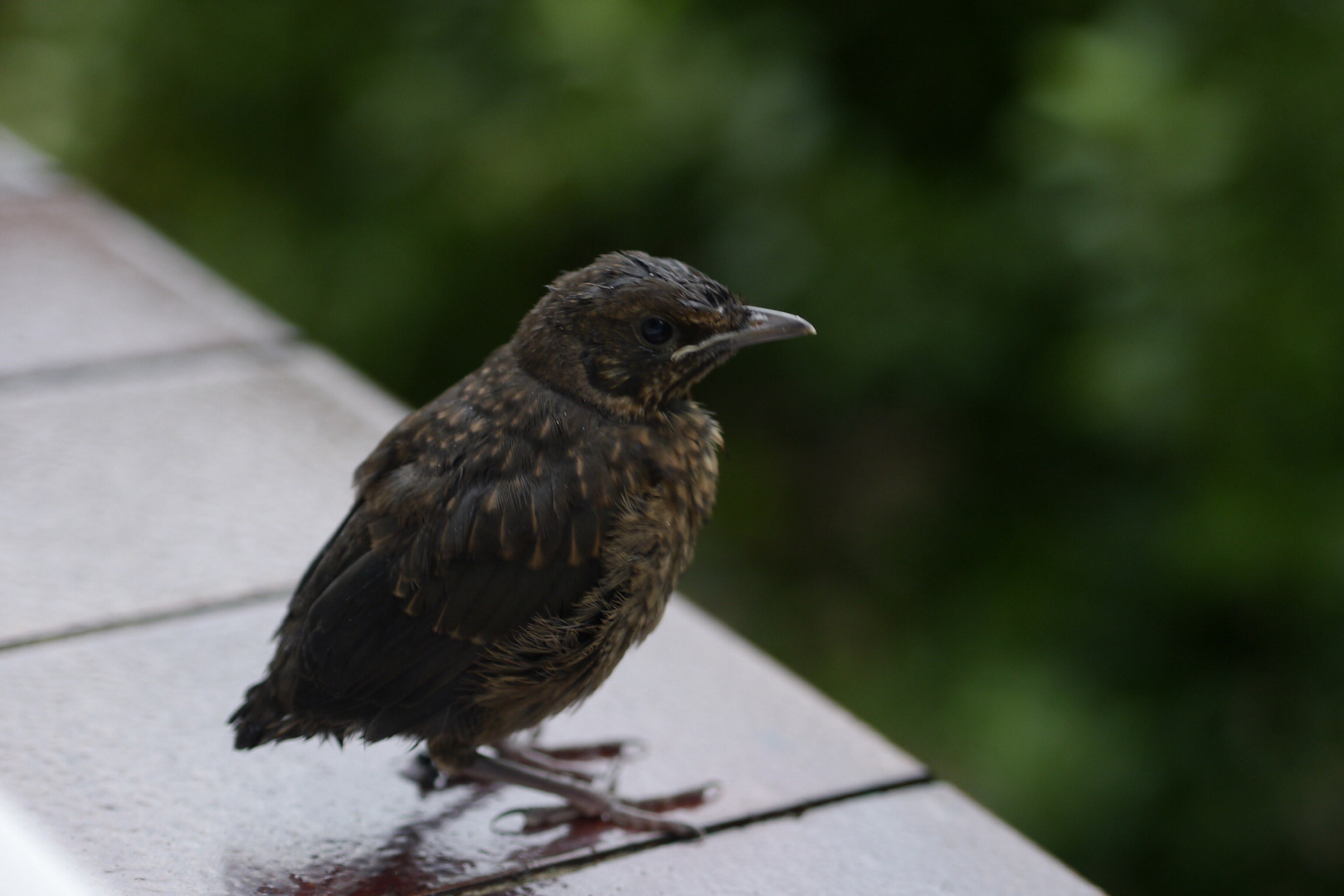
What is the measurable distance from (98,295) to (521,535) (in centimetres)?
240

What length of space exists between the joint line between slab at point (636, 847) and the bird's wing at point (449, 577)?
30 centimetres

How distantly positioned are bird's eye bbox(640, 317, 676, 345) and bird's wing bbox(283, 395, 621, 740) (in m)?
0.21

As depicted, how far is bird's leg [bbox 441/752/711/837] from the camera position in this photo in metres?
2.51

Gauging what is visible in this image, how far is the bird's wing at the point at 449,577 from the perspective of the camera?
90.4 inches

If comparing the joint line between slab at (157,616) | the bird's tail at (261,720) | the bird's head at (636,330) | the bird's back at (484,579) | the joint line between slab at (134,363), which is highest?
the bird's head at (636,330)

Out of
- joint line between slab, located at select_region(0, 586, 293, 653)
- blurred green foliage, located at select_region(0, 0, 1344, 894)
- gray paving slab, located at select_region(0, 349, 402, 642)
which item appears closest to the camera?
joint line between slab, located at select_region(0, 586, 293, 653)

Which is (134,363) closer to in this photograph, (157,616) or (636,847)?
(157,616)

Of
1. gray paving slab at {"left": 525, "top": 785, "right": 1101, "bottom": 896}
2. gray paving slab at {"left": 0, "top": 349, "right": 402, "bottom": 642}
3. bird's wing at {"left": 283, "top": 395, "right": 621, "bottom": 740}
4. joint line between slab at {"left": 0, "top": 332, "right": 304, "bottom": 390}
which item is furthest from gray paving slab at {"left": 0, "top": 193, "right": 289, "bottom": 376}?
gray paving slab at {"left": 525, "top": 785, "right": 1101, "bottom": 896}

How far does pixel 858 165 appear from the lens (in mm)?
4359

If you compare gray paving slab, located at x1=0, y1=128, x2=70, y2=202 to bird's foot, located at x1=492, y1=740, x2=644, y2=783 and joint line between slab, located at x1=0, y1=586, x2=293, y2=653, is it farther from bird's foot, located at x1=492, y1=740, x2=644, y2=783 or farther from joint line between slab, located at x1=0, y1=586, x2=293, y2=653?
bird's foot, located at x1=492, y1=740, x2=644, y2=783

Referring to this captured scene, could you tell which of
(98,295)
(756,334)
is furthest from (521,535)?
(98,295)

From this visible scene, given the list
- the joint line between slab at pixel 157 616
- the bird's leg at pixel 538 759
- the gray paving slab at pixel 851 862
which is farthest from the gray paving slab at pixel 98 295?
the gray paving slab at pixel 851 862

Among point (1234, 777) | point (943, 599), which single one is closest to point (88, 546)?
point (943, 599)

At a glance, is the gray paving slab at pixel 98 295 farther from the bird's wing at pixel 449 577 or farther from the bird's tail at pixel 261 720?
the bird's wing at pixel 449 577
